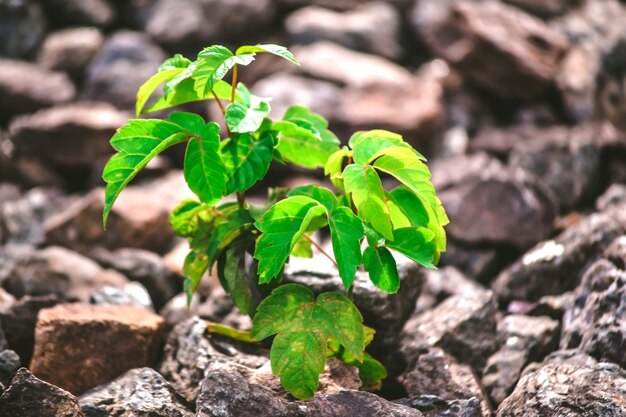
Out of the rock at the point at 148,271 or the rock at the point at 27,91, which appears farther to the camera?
the rock at the point at 27,91

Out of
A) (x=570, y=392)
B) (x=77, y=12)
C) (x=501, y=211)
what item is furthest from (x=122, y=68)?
(x=570, y=392)

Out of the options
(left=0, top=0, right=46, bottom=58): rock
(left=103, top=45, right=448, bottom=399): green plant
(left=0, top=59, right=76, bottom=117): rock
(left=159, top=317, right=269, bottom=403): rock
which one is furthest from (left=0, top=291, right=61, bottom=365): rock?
(left=0, top=0, right=46, bottom=58): rock

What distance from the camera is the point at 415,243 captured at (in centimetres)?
208

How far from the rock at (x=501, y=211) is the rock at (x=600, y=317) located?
4.11ft

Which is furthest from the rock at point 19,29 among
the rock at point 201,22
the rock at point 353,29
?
the rock at point 353,29

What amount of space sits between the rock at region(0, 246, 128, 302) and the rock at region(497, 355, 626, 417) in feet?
6.96

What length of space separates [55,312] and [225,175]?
3.35 feet

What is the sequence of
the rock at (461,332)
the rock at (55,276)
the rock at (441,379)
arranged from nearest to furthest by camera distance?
the rock at (441,379) → the rock at (461,332) → the rock at (55,276)

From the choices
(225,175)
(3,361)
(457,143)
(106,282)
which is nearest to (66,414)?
(3,361)

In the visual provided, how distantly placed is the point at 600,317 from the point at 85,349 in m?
1.89

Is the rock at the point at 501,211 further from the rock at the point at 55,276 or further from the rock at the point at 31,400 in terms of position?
the rock at the point at 31,400

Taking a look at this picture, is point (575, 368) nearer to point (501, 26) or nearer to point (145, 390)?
point (145, 390)

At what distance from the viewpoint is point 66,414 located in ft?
6.80

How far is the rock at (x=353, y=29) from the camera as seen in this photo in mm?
6074
